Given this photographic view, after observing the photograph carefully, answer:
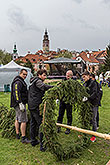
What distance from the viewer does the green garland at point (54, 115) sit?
307cm

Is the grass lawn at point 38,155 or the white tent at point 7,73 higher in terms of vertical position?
the white tent at point 7,73

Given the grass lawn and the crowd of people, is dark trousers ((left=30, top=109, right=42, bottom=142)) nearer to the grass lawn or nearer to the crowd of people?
the crowd of people

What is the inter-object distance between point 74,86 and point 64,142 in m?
1.60

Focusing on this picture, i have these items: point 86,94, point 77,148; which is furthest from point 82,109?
point 77,148

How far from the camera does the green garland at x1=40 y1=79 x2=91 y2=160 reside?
10.1 ft

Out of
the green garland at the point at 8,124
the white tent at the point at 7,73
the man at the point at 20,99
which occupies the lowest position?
the green garland at the point at 8,124

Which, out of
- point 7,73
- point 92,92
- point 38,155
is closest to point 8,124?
point 38,155

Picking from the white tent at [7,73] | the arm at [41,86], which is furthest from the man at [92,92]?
the white tent at [7,73]

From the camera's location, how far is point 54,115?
317cm

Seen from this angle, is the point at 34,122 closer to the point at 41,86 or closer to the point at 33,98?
the point at 33,98

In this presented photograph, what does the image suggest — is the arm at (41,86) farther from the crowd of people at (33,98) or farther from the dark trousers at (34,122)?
the dark trousers at (34,122)

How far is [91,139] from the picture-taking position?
4.14 m

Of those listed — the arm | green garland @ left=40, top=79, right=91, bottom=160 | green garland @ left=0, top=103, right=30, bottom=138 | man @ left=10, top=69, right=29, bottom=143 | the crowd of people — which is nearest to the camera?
green garland @ left=40, top=79, right=91, bottom=160

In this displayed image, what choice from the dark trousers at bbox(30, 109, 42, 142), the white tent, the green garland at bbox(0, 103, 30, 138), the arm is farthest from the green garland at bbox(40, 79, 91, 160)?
the white tent
